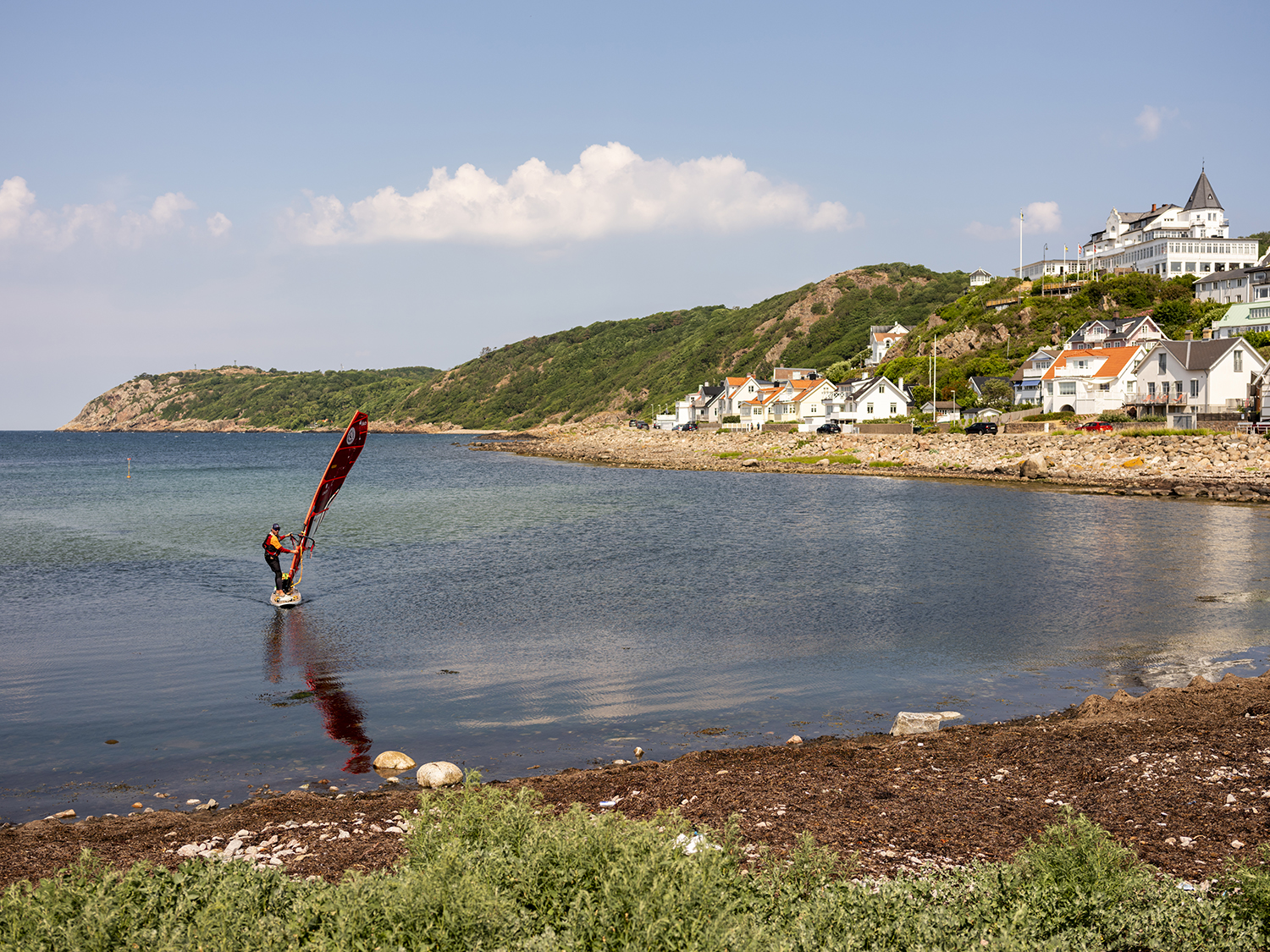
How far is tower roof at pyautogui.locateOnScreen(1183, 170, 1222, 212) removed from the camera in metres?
128

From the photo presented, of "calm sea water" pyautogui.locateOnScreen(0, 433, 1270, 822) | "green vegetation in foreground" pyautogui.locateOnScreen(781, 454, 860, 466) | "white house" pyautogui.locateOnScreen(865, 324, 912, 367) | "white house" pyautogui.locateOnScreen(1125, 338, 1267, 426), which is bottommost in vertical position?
"calm sea water" pyautogui.locateOnScreen(0, 433, 1270, 822)

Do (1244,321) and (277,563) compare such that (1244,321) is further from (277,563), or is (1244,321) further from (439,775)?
(439,775)

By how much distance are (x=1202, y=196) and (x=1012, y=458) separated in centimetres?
9198

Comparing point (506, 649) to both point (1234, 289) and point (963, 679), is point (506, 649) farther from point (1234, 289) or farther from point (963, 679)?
point (1234, 289)

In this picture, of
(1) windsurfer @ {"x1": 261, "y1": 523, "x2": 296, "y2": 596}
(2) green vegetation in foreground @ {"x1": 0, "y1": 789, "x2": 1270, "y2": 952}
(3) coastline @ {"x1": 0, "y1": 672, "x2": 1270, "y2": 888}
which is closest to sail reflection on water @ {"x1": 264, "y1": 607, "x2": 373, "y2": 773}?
(1) windsurfer @ {"x1": 261, "y1": 523, "x2": 296, "y2": 596}

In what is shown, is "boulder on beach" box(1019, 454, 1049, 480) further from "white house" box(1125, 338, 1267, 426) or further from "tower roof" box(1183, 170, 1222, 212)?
"tower roof" box(1183, 170, 1222, 212)

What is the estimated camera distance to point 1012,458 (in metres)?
68.4

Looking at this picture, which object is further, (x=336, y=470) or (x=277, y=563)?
(x=336, y=470)

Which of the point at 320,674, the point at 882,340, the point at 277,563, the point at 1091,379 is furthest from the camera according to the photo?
the point at 882,340

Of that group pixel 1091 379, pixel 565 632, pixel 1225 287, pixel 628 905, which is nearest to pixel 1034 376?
pixel 1091 379

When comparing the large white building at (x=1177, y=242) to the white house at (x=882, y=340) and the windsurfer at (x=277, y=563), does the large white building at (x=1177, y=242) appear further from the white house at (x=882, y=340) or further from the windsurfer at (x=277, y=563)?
the windsurfer at (x=277, y=563)

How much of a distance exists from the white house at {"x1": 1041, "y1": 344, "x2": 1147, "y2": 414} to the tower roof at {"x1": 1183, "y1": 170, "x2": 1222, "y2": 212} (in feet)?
201

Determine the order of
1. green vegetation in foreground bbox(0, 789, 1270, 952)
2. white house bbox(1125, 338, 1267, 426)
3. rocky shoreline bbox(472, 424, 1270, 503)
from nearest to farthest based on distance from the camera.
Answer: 1. green vegetation in foreground bbox(0, 789, 1270, 952)
2. rocky shoreline bbox(472, 424, 1270, 503)
3. white house bbox(1125, 338, 1267, 426)

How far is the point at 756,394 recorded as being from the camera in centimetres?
13388
